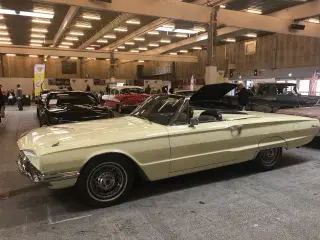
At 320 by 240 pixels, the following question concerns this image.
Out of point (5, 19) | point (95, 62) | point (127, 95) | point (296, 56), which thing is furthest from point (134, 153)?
point (95, 62)

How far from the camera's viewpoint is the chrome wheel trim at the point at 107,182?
10.9ft

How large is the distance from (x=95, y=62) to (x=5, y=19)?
21.2m

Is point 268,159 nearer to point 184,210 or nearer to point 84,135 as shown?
point 184,210

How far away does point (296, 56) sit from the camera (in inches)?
776

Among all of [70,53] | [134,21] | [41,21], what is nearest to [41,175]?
[134,21]

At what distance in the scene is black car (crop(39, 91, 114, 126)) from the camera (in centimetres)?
673

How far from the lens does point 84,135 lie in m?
3.43

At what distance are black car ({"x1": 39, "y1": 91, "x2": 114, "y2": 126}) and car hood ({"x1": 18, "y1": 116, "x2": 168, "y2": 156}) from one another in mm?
2862

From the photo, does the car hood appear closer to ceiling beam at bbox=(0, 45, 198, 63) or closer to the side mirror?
the side mirror

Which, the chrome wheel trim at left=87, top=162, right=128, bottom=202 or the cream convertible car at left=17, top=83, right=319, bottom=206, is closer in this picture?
the cream convertible car at left=17, top=83, right=319, bottom=206

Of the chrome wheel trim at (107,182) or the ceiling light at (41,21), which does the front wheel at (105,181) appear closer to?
the chrome wheel trim at (107,182)

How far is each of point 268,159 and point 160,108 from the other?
2.15 m

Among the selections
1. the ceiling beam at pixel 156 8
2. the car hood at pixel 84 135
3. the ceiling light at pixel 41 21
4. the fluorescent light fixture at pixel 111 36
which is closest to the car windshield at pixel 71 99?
the ceiling beam at pixel 156 8

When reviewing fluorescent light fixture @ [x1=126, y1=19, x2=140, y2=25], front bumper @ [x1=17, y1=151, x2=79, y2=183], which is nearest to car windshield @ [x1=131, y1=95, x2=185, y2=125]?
front bumper @ [x1=17, y1=151, x2=79, y2=183]
